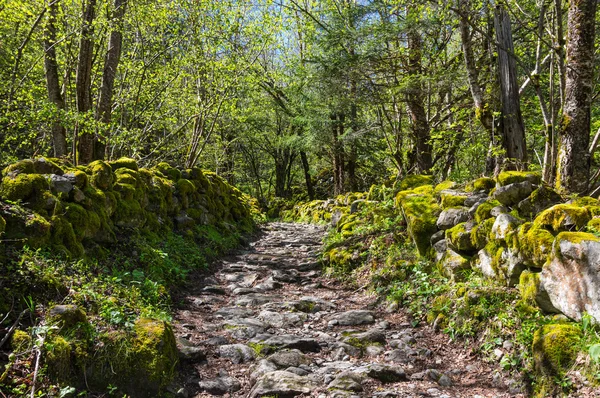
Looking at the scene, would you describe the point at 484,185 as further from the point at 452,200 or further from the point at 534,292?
the point at 534,292

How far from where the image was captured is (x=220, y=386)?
3.88m

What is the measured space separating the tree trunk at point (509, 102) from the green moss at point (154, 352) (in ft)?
21.6

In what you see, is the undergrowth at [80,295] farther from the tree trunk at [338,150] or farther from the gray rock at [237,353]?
the tree trunk at [338,150]

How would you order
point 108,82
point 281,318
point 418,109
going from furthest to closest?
point 418,109 < point 108,82 < point 281,318

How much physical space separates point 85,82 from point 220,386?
26.5ft

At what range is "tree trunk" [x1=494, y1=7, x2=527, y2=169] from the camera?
7516mm

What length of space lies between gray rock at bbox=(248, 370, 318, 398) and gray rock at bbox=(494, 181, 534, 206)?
3.81 meters

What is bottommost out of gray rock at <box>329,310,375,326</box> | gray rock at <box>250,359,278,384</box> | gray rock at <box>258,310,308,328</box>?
gray rock at <box>329,310,375,326</box>

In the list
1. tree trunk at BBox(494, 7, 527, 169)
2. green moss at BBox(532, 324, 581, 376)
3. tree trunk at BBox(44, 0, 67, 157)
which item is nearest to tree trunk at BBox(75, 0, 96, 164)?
tree trunk at BBox(44, 0, 67, 157)

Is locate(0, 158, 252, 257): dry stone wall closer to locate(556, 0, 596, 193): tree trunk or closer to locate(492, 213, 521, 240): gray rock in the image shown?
locate(492, 213, 521, 240): gray rock

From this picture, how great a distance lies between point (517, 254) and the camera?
179 inches

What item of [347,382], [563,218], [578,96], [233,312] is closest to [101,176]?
[233,312]

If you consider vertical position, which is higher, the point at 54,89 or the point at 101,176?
the point at 54,89

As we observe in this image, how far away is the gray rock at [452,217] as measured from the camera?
6.22 metres
